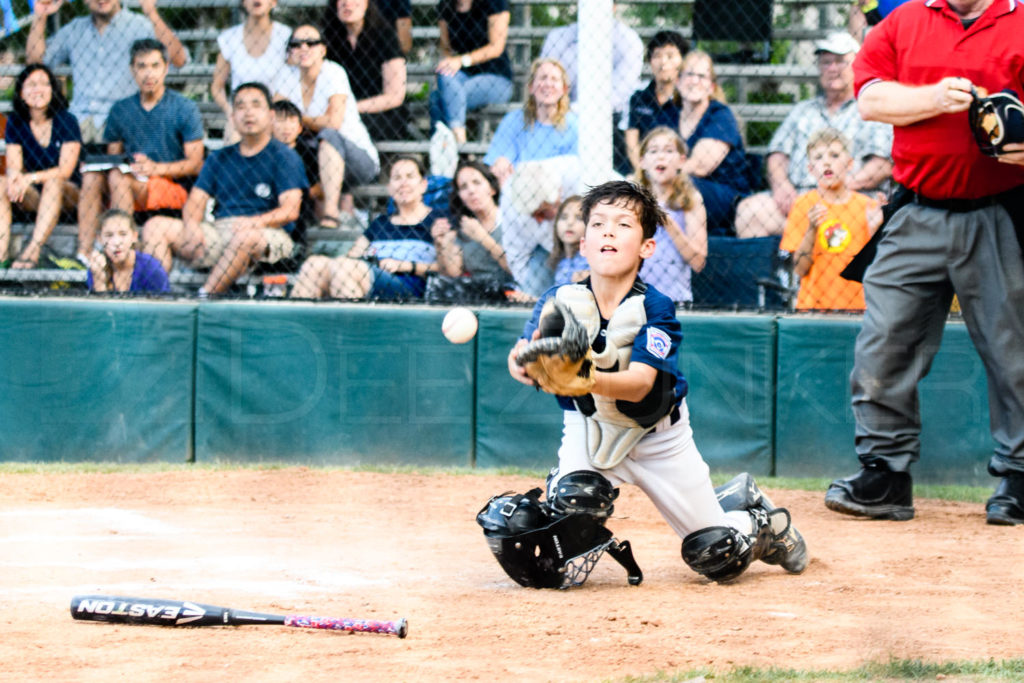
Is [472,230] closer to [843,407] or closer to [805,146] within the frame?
[805,146]

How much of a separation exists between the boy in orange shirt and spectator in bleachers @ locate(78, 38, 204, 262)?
4002 millimetres

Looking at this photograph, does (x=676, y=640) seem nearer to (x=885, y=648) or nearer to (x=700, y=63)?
(x=885, y=648)

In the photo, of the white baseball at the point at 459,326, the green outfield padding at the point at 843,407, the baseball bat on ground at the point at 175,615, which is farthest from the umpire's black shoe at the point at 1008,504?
the baseball bat on ground at the point at 175,615

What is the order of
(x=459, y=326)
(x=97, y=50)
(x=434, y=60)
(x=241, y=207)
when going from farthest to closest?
(x=434, y=60) < (x=97, y=50) < (x=241, y=207) < (x=459, y=326)

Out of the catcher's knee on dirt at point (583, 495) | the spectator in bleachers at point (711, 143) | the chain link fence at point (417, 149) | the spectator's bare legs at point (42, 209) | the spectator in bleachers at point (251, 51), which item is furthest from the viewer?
the spectator in bleachers at point (251, 51)

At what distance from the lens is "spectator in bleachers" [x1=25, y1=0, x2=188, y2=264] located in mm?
8617

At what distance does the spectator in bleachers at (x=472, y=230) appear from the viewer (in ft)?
23.7

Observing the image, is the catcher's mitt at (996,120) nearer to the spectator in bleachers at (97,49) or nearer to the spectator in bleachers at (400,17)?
the spectator in bleachers at (400,17)

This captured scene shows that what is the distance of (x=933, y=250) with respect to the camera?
17.7ft

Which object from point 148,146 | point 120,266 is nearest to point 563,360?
point 120,266

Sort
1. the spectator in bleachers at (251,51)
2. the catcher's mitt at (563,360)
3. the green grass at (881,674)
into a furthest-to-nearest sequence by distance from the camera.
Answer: the spectator in bleachers at (251,51), the catcher's mitt at (563,360), the green grass at (881,674)

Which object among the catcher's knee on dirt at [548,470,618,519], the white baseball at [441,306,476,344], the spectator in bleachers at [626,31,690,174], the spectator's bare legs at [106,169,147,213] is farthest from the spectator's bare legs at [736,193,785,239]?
the spectator's bare legs at [106,169,147,213]

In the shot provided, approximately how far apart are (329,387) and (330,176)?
1.87m

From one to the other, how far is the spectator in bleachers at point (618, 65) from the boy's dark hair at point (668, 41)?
11 centimetres
